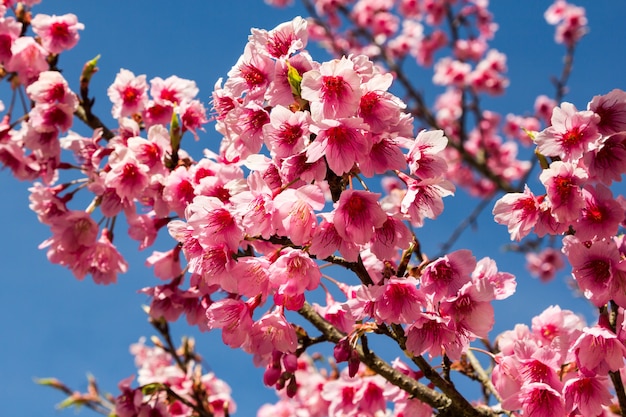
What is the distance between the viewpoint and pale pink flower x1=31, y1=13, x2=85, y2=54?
135 inches

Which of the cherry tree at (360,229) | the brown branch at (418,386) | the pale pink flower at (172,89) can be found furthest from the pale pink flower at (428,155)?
the pale pink flower at (172,89)

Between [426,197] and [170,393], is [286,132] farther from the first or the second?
[170,393]

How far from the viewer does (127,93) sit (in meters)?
3.27

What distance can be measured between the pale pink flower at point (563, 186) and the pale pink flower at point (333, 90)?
2.40ft

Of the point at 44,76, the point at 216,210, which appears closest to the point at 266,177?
the point at 216,210

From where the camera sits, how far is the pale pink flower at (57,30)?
3.43 meters

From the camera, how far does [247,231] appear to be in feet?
6.11

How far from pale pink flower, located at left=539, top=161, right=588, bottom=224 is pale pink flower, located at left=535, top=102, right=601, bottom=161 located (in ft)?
0.22

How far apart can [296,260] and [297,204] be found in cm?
19

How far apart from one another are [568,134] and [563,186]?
0.20 meters

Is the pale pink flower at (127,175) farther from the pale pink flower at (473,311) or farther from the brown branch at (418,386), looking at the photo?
the pale pink flower at (473,311)

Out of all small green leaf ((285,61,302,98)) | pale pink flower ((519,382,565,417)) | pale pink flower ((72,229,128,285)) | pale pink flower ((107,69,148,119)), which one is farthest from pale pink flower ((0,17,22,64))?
pale pink flower ((519,382,565,417))

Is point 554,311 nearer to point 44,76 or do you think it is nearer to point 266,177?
point 266,177

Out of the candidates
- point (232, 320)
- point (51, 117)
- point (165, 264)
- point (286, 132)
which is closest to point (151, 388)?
point (165, 264)
